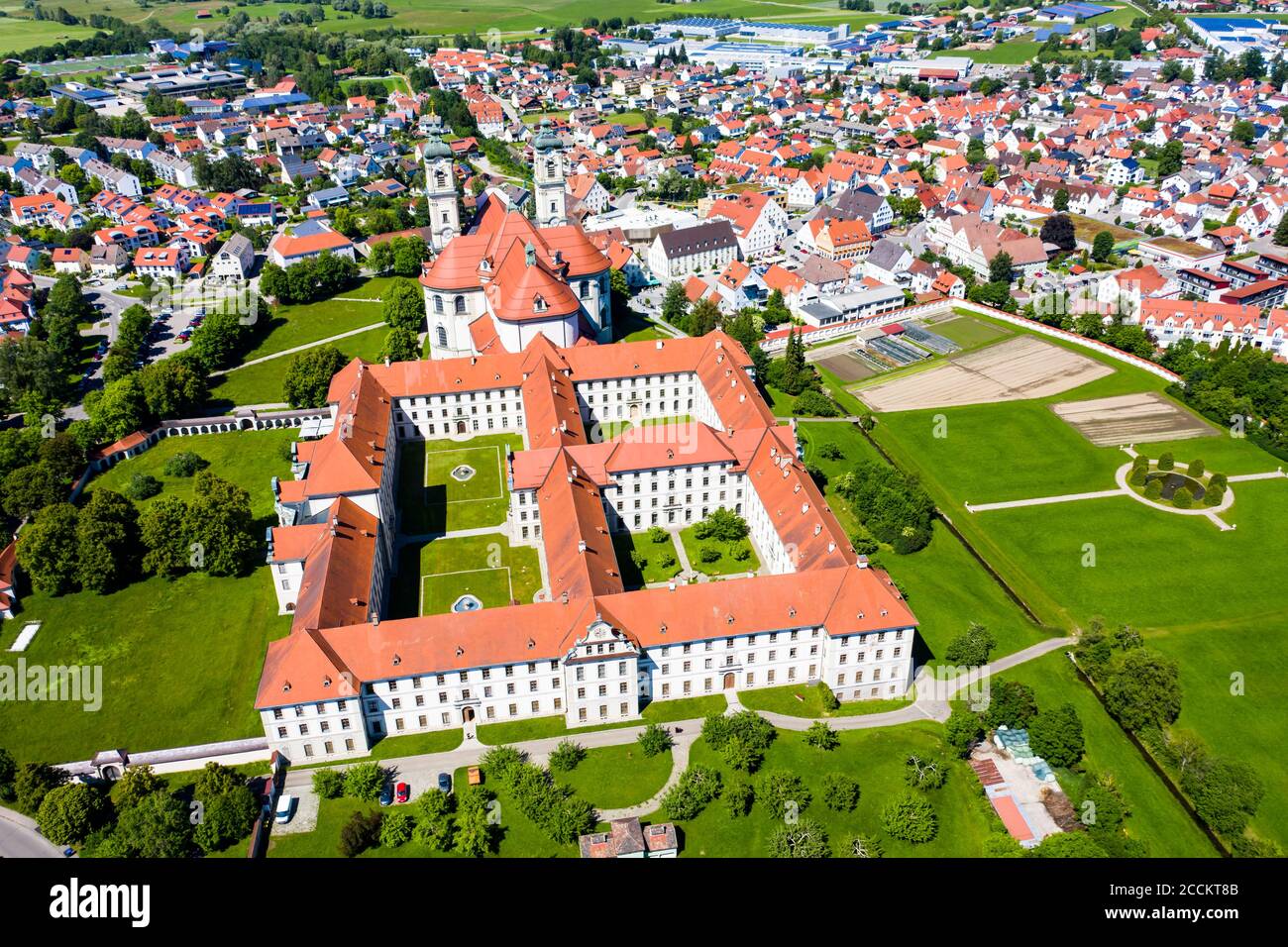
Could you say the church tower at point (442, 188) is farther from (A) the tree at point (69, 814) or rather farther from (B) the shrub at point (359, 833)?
(B) the shrub at point (359, 833)

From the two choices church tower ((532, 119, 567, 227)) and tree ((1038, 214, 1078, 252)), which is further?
tree ((1038, 214, 1078, 252))

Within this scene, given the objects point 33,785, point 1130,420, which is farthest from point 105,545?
point 1130,420

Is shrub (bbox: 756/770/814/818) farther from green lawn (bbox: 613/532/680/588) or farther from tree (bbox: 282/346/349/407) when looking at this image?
tree (bbox: 282/346/349/407)

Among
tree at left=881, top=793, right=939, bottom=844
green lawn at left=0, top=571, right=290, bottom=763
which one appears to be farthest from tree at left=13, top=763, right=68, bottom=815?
tree at left=881, top=793, right=939, bottom=844

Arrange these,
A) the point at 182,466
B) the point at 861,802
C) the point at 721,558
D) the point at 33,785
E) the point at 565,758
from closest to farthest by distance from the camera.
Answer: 1. the point at 33,785
2. the point at 861,802
3. the point at 565,758
4. the point at 721,558
5. the point at 182,466

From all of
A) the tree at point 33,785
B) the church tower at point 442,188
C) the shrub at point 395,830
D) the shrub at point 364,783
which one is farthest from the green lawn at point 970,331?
the tree at point 33,785

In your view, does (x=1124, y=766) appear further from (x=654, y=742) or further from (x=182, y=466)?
(x=182, y=466)
